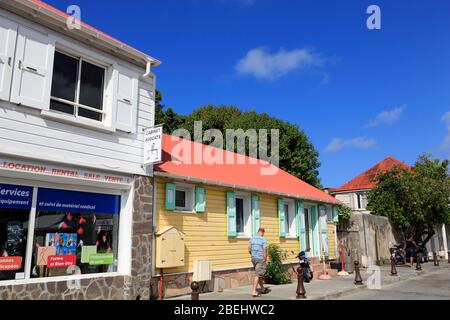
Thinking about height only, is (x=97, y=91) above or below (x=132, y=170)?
above

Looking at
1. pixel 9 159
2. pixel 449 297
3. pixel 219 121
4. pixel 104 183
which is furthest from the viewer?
pixel 219 121

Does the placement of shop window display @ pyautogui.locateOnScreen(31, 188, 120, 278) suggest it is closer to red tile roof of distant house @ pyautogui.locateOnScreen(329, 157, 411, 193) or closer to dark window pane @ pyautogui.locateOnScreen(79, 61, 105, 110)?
dark window pane @ pyautogui.locateOnScreen(79, 61, 105, 110)

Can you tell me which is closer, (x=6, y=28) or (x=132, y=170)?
(x=6, y=28)

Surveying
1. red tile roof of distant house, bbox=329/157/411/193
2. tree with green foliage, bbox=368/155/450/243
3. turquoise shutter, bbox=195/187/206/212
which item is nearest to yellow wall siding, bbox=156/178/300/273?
turquoise shutter, bbox=195/187/206/212

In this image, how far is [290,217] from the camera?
16.3 meters

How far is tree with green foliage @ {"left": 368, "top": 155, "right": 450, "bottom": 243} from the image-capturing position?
939 inches

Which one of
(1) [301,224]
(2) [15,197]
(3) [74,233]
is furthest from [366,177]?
(2) [15,197]

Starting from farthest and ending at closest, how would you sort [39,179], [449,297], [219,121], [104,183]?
[219,121], [449,297], [104,183], [39,179]

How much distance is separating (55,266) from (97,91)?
4054 mm

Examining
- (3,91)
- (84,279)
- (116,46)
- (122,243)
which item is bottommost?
(84,279)

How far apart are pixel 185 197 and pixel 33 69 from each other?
540 centimetres

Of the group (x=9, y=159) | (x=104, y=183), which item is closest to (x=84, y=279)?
(x=104, y=183)
